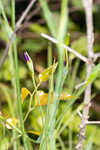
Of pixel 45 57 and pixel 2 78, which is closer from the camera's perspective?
pixel 2 78

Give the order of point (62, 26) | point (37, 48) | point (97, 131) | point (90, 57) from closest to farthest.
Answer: point (62, 26) < point (90, 57) < point (97, 131) < point (37, 48)

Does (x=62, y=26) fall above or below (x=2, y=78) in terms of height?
above

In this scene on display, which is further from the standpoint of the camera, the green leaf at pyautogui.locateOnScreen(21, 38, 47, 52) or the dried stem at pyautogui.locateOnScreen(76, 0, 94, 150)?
the green leaf at pyautogui.locateOnScreen(21, 38, 47, 52)

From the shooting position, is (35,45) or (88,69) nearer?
(88,69)

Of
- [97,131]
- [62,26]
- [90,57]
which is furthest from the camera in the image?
[97,131]

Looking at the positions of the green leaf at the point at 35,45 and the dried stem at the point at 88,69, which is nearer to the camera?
the dried stem at the point at 88,69

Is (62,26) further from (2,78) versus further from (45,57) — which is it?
(45,57)

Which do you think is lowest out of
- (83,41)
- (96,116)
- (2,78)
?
(96,116)

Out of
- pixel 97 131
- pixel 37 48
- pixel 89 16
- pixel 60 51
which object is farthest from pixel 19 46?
pixel 60 51

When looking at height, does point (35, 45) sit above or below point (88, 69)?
below

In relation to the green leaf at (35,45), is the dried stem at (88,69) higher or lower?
higher

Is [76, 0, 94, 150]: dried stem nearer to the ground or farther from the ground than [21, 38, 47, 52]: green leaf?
farther from the ground
